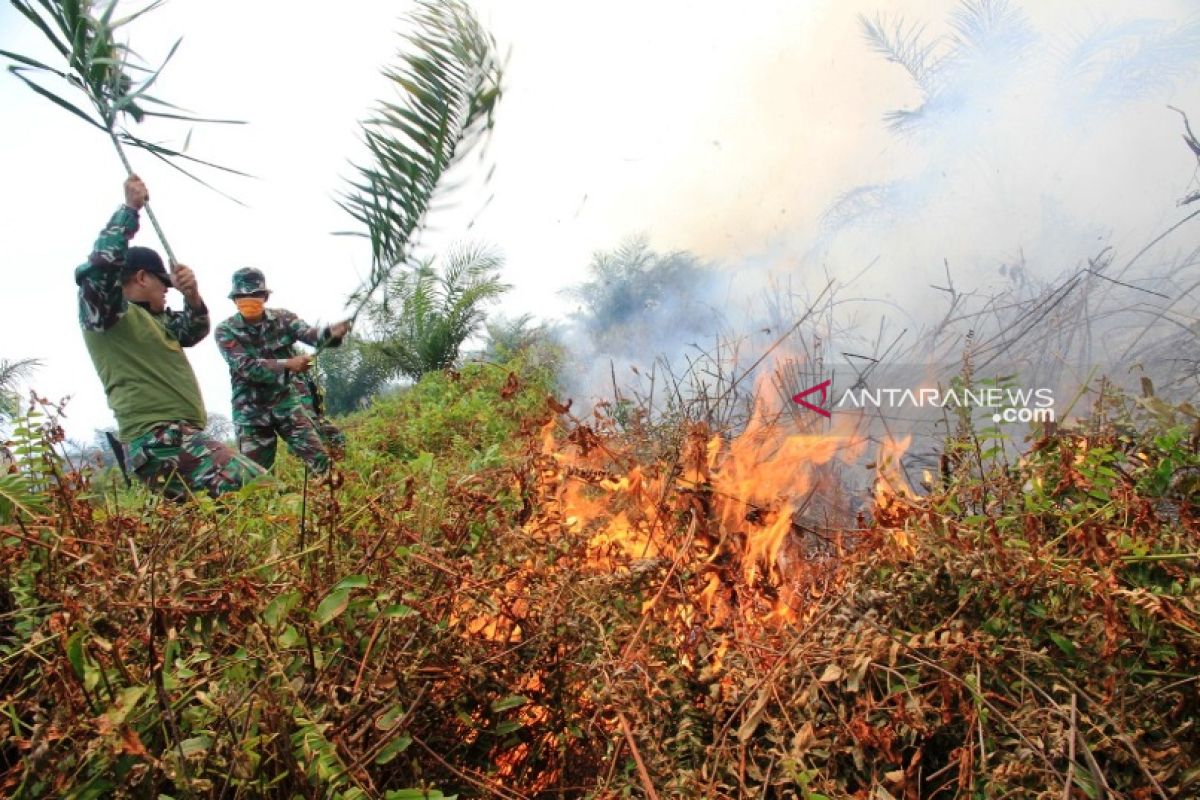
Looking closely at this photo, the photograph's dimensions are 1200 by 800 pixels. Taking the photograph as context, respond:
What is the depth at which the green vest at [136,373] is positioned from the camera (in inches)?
153

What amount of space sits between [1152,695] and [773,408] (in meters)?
3.22

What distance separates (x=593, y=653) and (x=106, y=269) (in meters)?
3.16

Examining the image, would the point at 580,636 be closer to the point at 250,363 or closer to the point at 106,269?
the point at 106,269

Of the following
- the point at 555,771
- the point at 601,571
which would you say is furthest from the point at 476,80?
the point at 555,771

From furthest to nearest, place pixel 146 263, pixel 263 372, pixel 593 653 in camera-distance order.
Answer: pixel 263 372 < pixel 146 263 < pixel 593 653

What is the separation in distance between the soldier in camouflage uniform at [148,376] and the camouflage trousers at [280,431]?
86 centimetres

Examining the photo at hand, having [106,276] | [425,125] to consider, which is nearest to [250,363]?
→ [106,276]

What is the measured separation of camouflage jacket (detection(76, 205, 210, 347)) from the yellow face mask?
121 cm

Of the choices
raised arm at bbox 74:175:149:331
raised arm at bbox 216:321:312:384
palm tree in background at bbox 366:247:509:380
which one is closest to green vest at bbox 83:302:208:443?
raised arm at bbox 74:175:149:331

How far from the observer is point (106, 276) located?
362 cm

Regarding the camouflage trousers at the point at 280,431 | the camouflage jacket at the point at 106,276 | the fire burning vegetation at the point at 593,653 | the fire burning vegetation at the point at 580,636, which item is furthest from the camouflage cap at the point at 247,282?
the fire burning vegetation at the point at 593,653

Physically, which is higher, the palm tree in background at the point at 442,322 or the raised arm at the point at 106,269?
the palm tree in background at the point at 442,322

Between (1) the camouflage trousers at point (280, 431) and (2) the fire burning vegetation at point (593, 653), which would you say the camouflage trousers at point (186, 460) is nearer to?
(1) the camouflage trousers at point (280, 431)

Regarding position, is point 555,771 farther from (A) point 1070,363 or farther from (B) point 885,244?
(B) point 885,244
